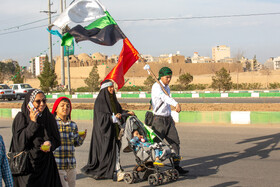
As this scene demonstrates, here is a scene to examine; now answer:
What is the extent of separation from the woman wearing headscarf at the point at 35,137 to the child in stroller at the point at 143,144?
93.4 inches

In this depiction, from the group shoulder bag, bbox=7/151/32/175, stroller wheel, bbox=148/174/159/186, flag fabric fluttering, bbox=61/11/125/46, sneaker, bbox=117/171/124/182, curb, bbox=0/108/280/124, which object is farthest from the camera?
curb, bbox=0/108/280/124

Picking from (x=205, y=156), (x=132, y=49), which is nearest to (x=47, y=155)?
(x=132, y=49)

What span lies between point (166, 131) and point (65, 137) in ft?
8.21

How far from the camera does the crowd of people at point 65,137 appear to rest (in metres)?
3.82

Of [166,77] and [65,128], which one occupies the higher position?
[166,77]

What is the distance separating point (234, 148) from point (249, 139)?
4.74 ft

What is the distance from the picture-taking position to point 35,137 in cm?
384

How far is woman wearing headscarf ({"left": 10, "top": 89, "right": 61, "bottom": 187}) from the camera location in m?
3.78

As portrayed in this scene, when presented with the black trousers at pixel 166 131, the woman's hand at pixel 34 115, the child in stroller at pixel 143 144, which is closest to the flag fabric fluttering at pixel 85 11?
the black trousers at pixel 166 131

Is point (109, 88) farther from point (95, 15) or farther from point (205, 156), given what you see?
point (205, 156)

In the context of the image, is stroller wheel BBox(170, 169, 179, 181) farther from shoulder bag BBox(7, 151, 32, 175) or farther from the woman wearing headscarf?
shoulder bag BBox(7, 151, 32, 175)

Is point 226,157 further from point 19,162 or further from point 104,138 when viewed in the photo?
point 19,162

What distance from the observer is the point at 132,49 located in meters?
7.52

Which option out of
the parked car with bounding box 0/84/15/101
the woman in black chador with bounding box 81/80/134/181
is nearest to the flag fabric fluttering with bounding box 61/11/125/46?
the woman in black chador with bounding box 81/80/134/181
